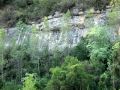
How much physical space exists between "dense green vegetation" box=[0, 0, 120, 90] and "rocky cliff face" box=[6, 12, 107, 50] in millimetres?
1375

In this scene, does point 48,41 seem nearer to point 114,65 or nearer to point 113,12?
point 113,12

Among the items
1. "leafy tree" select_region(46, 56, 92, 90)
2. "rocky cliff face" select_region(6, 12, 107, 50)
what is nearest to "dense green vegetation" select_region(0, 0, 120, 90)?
"leafy tree" select_region(46, 56, 92, 90)

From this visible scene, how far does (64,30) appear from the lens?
2014 inches

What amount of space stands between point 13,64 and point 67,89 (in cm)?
1244

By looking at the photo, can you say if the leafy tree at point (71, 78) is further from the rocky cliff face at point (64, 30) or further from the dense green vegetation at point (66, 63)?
the rocky cliff face at point (64, 30)

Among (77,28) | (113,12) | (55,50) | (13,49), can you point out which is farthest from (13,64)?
(113,12)

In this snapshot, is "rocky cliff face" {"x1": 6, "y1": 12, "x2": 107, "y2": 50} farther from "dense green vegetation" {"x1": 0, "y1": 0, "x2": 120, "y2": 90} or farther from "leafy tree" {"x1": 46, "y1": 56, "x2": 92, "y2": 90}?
"leafy tree" {"x1": 46, "y1": 56, "x2": 92, "y2": 90}

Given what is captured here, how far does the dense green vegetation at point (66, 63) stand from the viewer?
41188 millimetres

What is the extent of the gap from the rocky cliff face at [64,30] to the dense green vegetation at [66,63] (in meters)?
1.37

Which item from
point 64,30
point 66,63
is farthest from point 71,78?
point 64,30

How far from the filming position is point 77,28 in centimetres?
5353

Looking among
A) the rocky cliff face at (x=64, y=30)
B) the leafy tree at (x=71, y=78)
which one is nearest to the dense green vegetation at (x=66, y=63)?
the leafy tree at (x=71, y=78)

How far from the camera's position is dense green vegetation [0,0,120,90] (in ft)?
135

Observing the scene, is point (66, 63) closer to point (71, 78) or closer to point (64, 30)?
point (71, 78)
